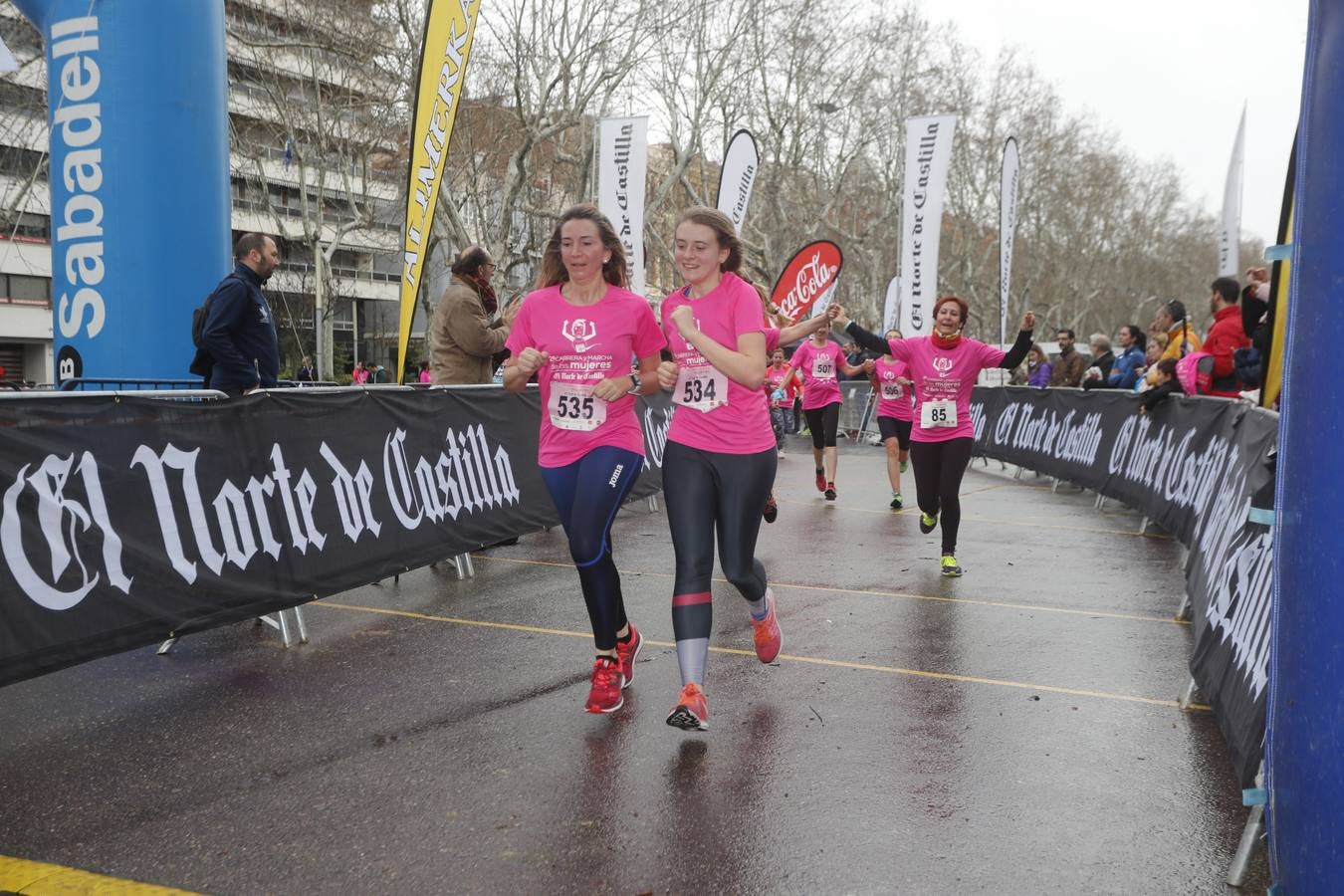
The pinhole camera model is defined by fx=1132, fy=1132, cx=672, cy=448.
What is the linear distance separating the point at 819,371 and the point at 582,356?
8876mm

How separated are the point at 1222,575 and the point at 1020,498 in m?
9.03

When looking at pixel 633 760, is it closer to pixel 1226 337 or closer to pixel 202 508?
pixel 202 508

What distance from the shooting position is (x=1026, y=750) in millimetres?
4375

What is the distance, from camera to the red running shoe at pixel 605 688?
187 inches

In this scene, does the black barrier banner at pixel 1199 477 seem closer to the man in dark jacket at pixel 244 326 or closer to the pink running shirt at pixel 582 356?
the pink running shirt at pixel 582 356

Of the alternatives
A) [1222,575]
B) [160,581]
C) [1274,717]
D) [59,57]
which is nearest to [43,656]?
[160,581]

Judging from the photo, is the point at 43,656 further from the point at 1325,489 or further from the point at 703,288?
the point at 1325,489

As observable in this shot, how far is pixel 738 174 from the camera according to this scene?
67.4 feet

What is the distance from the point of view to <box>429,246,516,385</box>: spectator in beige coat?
8406mm

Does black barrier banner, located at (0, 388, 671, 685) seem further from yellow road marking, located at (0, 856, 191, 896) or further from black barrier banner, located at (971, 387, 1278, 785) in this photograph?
black barrier banner, located at (971, 387, 1278, 785)

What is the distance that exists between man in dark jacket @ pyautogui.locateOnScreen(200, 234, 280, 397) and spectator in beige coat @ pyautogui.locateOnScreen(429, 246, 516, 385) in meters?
1.24

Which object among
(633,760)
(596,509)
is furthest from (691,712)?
(596,509)

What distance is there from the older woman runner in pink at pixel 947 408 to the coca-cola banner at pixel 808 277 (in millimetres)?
8047

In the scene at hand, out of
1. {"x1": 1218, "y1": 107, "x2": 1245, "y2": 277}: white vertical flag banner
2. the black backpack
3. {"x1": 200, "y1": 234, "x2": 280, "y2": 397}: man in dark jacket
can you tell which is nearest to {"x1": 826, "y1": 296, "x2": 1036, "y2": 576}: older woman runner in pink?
{"x1": 200, "y1": 234, "x2": 280, "y2": 397}: man in dark jacket
